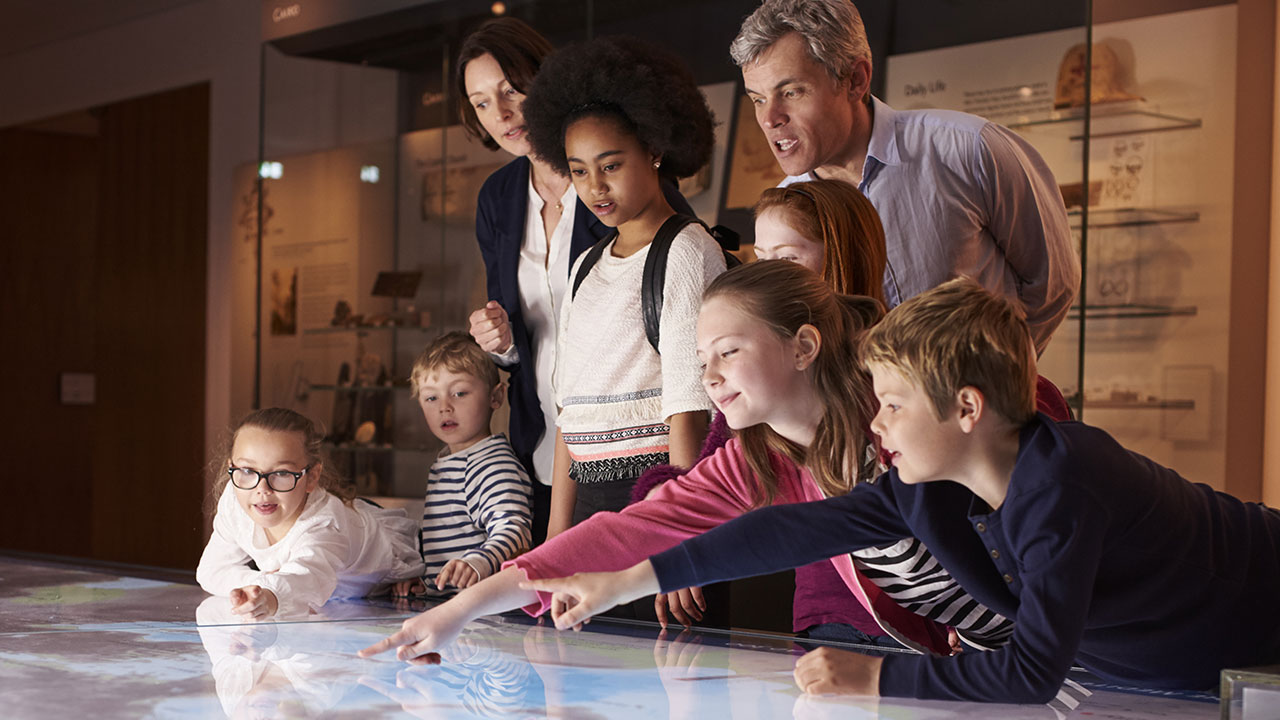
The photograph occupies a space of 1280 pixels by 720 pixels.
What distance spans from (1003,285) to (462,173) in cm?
264

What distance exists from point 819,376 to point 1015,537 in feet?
1.46

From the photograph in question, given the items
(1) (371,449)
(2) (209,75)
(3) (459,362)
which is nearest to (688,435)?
(3) (459,362)

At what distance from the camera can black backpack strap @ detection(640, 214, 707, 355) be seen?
2.07 meters

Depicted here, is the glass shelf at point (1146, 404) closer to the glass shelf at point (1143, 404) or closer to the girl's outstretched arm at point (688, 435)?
the glass shelf at point (1143, 404)

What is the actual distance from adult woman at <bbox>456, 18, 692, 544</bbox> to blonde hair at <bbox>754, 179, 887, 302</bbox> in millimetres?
455

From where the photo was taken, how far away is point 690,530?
1.61 m

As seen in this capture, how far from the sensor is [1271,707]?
1.01 meters

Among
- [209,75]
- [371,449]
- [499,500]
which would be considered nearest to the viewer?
[499,500]

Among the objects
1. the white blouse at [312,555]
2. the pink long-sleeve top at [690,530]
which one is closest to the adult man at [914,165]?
the pink long-sleeve top at [690,530]

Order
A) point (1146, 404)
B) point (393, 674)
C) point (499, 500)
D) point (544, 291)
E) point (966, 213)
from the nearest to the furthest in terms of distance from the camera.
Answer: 1. point (393, 674)
2. point (966, 213)
3. point (499, 500)
4. point (544, 291)
5. point (1146, 404)

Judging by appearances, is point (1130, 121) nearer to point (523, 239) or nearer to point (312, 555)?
point (523, 239)

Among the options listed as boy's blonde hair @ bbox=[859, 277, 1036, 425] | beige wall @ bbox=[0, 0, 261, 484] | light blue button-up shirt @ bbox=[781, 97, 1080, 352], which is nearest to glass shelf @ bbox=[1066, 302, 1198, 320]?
light blue button-up shirt @ bbox=[781, 97, 1080, 352]

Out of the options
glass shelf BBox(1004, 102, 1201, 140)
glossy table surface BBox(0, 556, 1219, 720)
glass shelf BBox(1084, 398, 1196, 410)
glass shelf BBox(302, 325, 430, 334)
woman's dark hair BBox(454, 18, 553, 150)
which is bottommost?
glossy table surface BBox(0, 556, 1219, 720)

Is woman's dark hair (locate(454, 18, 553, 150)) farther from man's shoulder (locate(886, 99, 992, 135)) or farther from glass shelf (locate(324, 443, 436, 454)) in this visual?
glass shelf (locate(324, 443, 436, 454))
